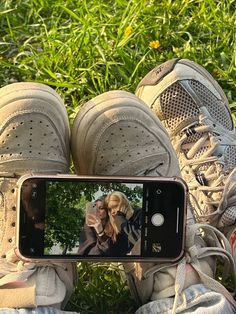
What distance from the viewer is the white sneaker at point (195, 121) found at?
6.93 feet

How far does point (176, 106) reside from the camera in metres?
2.17

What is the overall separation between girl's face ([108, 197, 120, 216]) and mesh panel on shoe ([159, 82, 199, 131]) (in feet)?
1.57

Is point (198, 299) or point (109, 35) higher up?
point (109, 35)

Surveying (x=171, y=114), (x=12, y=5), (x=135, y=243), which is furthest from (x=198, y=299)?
(x=12, y=5)

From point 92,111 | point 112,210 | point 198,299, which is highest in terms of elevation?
point 92,111

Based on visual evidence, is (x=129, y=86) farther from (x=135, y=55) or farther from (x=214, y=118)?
(x=214, y=118)

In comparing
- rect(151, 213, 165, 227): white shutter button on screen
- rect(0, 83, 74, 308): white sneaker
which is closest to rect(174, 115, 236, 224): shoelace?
rect(151, 213, 165, 227): white shutter button on screen

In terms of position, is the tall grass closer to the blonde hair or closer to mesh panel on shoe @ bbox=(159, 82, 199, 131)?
mesh panel on shoe @ bbox=(159, 82, 199, 131)

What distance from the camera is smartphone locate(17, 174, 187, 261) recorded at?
1.73 meters

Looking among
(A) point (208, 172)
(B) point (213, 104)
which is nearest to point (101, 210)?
(A) point (208, 172)

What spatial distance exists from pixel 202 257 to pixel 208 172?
0.35m

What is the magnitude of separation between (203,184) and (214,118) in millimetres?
193

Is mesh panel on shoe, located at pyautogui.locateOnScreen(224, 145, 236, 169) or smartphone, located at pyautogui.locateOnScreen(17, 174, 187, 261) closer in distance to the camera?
smartphone, located at pyautogui.locateOnScreen(17, 174, 187, 261)

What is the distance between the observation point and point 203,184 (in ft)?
6.89
